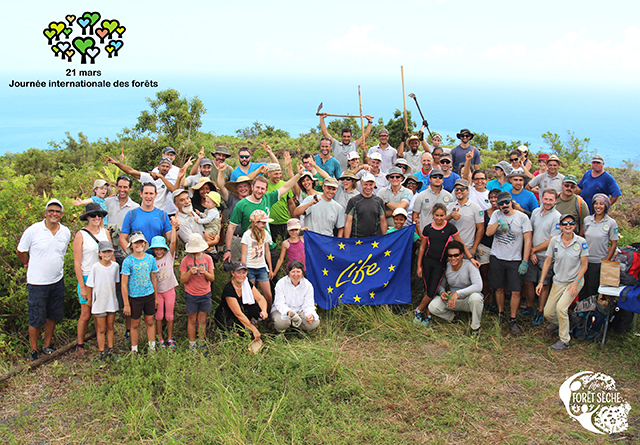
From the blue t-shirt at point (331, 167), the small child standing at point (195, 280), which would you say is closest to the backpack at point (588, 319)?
the blue t-shirt at point (331, 167)

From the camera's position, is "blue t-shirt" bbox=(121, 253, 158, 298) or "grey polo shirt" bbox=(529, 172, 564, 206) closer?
"blue t-shirt" bbox=(121, 253, 158, 298)

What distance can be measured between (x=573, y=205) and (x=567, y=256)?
3.71ft

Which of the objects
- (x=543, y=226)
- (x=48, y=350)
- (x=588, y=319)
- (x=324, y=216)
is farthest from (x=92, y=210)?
(x=588, y=319)

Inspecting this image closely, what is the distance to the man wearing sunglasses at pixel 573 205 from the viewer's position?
7664 mm

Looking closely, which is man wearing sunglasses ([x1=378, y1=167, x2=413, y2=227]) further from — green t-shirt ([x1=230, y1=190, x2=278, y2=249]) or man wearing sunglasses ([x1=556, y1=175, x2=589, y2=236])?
man wearing sunglasses ([x1=556, y1=175, x2=589, y2=236])

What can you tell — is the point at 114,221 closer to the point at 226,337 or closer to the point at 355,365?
the point at 226,337

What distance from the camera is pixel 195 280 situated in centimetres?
691

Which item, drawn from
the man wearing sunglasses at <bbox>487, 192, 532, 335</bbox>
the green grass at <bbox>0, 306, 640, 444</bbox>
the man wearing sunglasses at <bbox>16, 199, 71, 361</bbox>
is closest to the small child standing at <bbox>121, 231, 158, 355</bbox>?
the green grass at <bbox>0, 306, 640, 444</bbox>

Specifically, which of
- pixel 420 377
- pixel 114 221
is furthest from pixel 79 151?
pixel 420 377

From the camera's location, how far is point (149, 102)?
14.5m

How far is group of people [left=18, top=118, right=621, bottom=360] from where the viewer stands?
671 centimetres

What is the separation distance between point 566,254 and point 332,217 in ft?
12.1

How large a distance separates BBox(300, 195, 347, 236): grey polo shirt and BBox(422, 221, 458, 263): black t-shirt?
1.46 m

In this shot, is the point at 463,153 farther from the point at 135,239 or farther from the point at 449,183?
the point at 135,239
